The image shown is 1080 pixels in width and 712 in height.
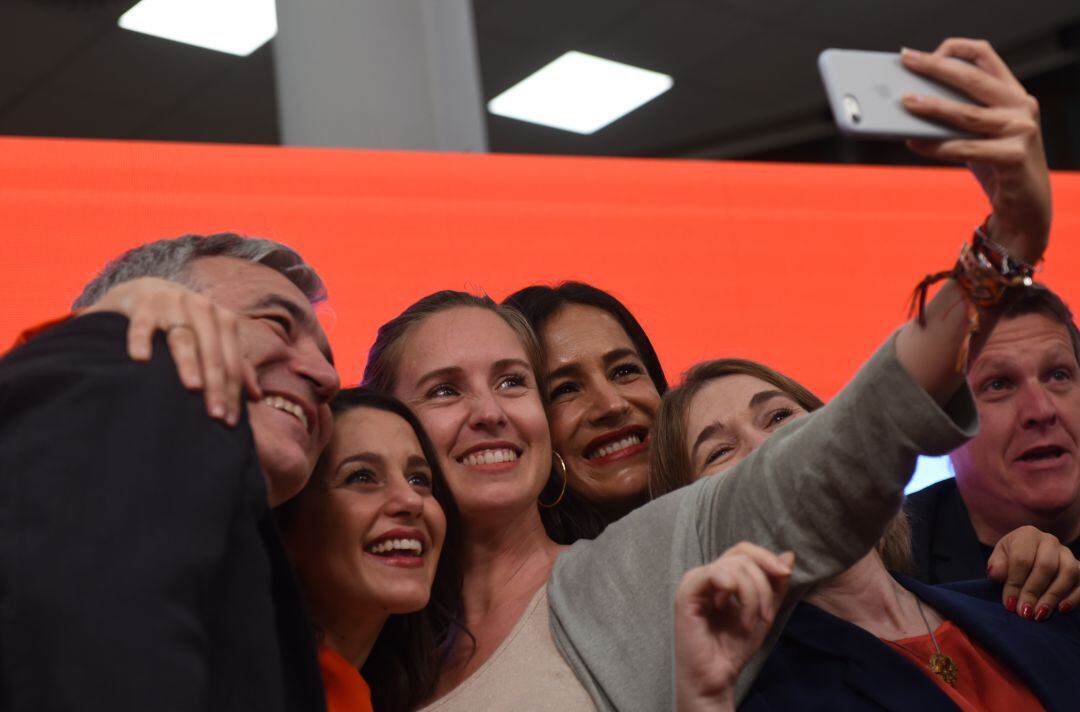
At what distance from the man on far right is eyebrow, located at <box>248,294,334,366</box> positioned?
1.07m

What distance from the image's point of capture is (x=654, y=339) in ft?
7.33

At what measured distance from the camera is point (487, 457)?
171 centimetres

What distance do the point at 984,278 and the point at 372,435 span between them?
31.2 inches

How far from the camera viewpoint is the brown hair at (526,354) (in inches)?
72.3

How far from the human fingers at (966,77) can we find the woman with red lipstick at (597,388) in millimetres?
966

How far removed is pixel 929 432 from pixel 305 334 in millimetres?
662

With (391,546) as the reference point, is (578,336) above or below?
above

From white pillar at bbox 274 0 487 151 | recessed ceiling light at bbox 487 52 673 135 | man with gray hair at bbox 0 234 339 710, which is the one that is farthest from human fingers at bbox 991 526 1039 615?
recessed ceiling light at bbox 487 52 673 135

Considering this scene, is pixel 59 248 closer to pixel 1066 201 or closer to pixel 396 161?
pixel 396 161

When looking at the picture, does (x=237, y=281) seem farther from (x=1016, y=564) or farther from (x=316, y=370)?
(x=1016, y=564)

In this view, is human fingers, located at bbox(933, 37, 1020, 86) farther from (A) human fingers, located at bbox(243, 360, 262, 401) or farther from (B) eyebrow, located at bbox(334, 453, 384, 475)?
(B) eyebrow, located at bbox(334, 453, 384, 475)

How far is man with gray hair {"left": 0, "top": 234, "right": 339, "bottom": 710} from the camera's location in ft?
2.59

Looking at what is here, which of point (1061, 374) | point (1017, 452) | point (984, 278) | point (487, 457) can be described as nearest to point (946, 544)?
point (1017, 452)

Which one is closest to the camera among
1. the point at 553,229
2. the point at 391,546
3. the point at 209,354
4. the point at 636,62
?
the point at 209,354
